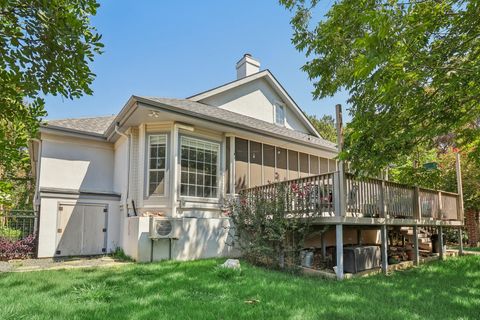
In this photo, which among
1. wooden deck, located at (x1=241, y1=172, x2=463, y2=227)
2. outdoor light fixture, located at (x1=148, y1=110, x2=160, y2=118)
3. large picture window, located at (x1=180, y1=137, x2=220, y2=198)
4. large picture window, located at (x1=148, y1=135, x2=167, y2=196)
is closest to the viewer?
wooden deck, located at (x1=241, y1=172, x2=463, y2=227)

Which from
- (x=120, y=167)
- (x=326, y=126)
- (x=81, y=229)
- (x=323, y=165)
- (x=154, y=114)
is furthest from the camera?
(x=326, y=126)

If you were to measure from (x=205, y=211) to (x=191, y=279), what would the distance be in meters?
3.85

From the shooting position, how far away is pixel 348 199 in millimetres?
7738

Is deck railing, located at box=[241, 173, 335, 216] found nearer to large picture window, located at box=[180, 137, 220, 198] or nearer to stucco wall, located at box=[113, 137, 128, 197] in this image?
large picture window, located at box=[180, 137, 220, 198]

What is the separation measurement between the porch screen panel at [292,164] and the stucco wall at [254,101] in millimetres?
2722

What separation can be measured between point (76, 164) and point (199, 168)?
15.3ft

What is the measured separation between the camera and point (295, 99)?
1648 centimetres

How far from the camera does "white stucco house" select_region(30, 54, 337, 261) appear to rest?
30.6 feet

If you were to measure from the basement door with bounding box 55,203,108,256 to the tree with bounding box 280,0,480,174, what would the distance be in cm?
867

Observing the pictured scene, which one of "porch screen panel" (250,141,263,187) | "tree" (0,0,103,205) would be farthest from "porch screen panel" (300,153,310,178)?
"tree" (0,0,103,205)

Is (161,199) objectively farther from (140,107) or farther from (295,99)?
(295,99)

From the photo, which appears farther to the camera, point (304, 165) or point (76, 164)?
point (304, 165)

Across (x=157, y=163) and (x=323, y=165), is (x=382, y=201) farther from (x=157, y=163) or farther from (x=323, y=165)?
(x=157, y=163)

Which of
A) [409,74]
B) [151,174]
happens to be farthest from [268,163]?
[409,74]
